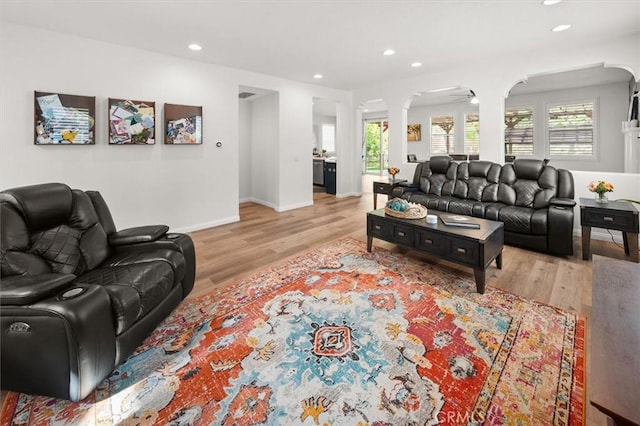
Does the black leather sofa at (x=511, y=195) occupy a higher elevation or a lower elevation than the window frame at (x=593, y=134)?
lower

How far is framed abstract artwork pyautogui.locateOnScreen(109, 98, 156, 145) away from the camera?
12.9 ft

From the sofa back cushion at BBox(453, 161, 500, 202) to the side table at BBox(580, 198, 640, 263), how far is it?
109 centimetres

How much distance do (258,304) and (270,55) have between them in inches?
143

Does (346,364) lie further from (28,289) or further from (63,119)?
(63,119)

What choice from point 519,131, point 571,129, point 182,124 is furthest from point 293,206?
point 571,129

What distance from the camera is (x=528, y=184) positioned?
4199 mm

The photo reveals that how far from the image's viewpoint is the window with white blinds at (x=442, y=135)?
938 centimetres

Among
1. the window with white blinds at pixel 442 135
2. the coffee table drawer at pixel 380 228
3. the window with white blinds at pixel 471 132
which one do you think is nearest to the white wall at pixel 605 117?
the window with white blinds at pixel 471 132

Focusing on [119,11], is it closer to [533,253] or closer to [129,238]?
[129,238]

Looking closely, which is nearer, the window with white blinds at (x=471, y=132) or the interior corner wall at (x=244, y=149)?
the interior corner wall at (x=244, y=149)

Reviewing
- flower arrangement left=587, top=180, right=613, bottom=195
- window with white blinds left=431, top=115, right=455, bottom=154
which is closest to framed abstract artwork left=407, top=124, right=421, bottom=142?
window with white blinds left=431, top=115, right=455, bottom=154

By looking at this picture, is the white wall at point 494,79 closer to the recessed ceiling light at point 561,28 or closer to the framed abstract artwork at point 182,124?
the recessed ceiling light at point 561,28

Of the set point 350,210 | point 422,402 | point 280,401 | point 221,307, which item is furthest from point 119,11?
point 350,210

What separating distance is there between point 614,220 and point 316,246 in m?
3.33
